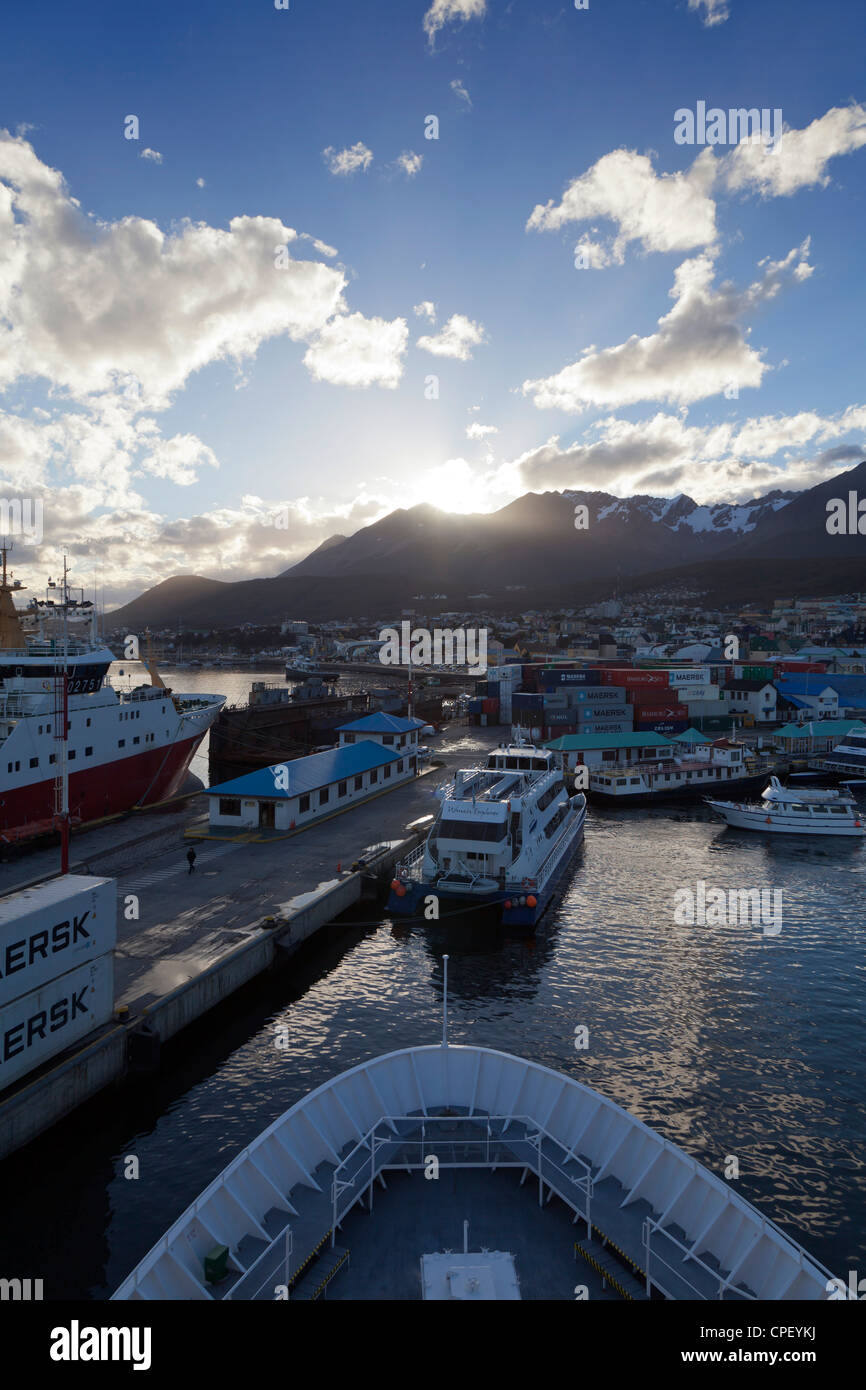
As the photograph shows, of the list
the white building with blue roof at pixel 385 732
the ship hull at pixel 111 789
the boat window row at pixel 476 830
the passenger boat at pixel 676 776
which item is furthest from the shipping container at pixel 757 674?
the boat window row at pixel 476 830

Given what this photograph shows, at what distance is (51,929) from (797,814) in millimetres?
46017

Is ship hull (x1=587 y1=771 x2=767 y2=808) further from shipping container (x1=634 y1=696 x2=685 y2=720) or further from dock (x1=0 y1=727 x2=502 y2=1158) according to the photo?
shipping container (x1=634 y1=696 x2=685 y2=720)

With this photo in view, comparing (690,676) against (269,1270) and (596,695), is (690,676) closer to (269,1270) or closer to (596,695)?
(596,695)

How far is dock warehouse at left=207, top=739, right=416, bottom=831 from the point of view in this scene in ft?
128

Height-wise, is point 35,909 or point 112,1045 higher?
point 35,909

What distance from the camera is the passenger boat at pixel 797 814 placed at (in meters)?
48.5

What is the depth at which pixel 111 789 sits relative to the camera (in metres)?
44.3

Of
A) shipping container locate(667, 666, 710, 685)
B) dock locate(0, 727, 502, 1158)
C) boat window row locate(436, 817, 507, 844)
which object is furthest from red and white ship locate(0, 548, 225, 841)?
shipping container locate(667, 666, 710, 685)

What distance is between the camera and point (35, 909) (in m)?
17.9
